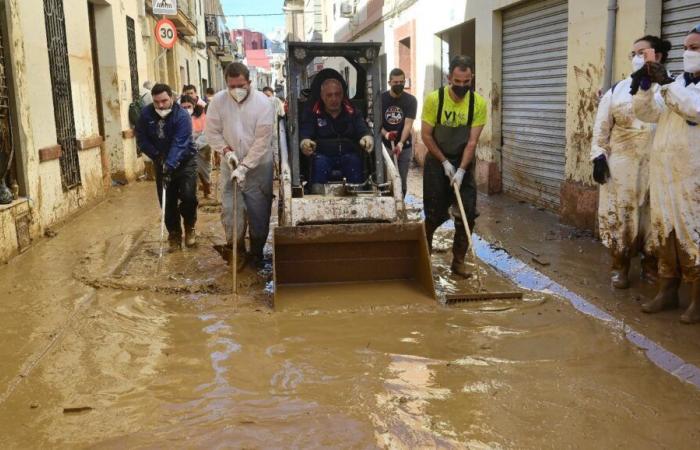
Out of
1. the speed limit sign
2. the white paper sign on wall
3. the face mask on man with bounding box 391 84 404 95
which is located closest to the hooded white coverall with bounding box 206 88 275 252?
the face mask on man with bounding box 391 84 404 95

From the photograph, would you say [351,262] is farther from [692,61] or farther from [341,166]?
[692,61]

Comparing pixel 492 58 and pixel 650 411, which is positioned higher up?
pixel 492 58

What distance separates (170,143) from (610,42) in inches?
186

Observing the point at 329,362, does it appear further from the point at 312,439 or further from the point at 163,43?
the point at 163,43

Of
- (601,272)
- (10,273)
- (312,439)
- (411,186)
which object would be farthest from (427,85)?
(312,439)

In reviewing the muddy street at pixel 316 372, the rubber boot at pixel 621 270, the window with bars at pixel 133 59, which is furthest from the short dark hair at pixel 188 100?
the rubber boot at pixel 621 270

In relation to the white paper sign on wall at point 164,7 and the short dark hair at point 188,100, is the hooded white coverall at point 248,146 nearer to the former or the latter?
the short dark hair at point 188,100

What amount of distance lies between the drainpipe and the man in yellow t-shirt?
1869 millimetres

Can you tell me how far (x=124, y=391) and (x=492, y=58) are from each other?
8.36 m

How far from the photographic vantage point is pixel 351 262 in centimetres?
558

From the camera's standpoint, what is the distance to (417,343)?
4445 mm

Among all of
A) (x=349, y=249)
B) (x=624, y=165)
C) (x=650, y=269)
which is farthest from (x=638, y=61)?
(x=349, y=249)

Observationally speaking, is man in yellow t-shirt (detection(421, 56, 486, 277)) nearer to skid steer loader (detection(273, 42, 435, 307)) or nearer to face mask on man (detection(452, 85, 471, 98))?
face mask on man (detection(452, 85, 471, 98))

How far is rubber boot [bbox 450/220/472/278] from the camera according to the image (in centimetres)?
613
